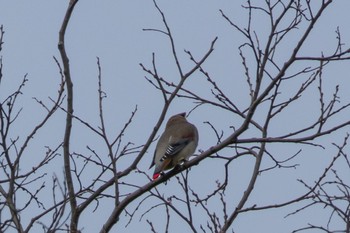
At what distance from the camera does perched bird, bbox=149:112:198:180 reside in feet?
28.1

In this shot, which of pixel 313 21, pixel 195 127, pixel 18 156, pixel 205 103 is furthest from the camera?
pixel 195 127

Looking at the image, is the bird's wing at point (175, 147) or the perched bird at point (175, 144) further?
the bird's wing at point (175, 147)

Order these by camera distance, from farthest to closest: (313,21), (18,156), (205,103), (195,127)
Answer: (195,127), (205,103), (18,156), (313,21)

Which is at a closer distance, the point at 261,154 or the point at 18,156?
the point at 18,156

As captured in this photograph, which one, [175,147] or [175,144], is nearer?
[175,147]

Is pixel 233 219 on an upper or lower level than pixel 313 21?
lower

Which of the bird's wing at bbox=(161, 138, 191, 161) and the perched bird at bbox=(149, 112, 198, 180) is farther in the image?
the bird's wing at bbox=(161, 138, 191, 161)

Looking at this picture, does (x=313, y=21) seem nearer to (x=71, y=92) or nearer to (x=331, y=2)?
(x=331, y=2)

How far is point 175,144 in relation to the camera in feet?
29.9

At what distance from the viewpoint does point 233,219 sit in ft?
19.4

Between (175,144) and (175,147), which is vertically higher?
(175,144)

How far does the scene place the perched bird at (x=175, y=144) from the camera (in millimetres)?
8562

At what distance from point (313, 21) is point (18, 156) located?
6.85 ft

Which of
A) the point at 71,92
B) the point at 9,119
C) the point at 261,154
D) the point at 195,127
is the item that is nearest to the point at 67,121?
the point at 71,92
